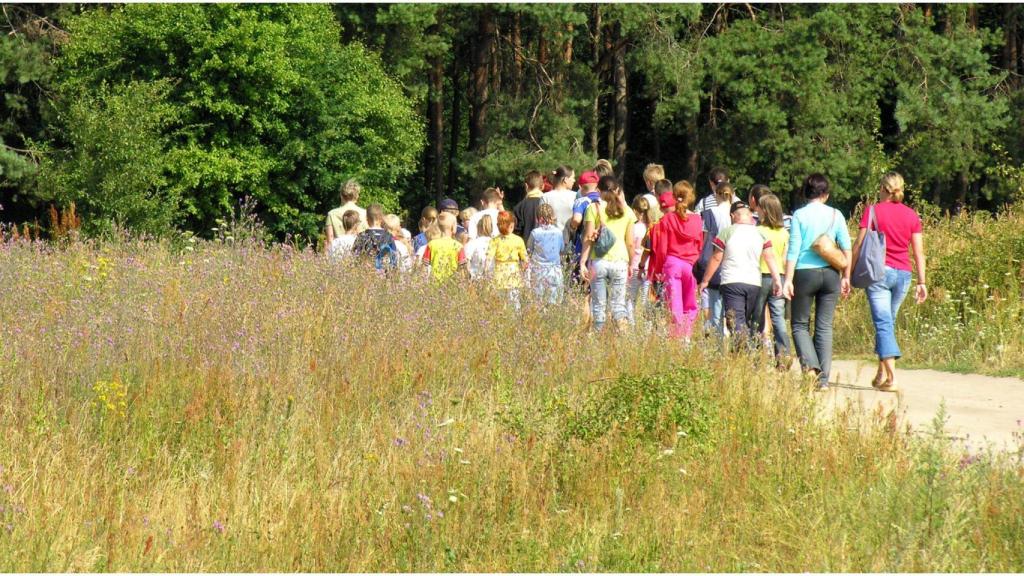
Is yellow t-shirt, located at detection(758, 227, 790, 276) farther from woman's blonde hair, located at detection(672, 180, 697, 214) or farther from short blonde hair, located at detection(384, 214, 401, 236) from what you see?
short blonde hair, located at detection(384, 214, 401, 236)

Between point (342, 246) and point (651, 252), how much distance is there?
2893mm

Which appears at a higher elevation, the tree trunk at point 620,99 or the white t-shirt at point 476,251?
the tree trunk at point 620,99

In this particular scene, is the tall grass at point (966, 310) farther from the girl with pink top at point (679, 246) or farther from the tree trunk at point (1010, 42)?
the tree trunk at point (1010, 42)

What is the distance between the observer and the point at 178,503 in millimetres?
5867

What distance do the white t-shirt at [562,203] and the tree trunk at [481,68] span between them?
24.4m

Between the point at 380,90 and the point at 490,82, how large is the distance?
4.46m

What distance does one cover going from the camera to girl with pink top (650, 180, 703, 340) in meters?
11.4

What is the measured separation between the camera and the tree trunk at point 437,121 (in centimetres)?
4275

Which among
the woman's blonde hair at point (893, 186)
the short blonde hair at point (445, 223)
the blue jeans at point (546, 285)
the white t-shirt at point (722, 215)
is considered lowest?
the blue jeans at point (546, 285)

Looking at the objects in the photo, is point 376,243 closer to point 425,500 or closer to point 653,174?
point 653,174

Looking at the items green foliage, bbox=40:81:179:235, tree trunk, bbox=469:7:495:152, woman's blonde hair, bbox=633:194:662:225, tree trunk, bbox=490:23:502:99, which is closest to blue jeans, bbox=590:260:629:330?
woman's blonde hair, bbox=633:194:662:225

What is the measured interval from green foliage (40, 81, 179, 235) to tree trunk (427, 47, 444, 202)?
38.4 feet


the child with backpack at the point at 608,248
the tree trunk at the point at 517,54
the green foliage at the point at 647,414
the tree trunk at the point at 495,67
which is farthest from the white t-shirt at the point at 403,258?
the tree trunk at the point at 495,67

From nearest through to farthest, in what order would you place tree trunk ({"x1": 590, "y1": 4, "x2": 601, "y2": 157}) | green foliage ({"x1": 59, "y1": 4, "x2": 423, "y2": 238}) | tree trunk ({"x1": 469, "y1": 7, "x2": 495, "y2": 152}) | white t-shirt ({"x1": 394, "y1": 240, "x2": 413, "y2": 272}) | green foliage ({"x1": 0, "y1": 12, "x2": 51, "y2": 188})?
white t-shirt ({"x1": 394, "y1": 240, "x2": 413, "y2": 272})
green foliage ({"x1": 59, "y1": 4, "x2": 423, "y2": 238})
green foliage ({"x1": 0, "y1": 12, "x2": 51, "y2": 188})
tree trunk ({"x1": 469, "y1": 7, "x2": 495, "y2": 152})
tree trunk ({"x1": 590, "y1": 4, "x2": 601, "y2": 157})
